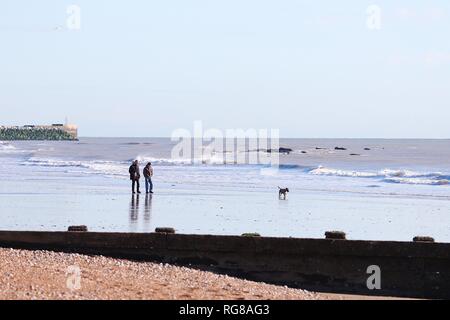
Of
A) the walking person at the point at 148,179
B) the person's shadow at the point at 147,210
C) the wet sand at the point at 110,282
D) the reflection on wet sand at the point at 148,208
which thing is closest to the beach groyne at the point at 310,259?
the wet sand at the point at 110,282

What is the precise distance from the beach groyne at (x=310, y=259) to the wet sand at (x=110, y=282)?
409 mm

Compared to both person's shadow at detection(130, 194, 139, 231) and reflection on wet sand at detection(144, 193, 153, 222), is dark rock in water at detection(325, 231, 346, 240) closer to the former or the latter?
person's shadow at detection(130, 194, 139, 231)

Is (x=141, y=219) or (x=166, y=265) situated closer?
(x=166, y=265)

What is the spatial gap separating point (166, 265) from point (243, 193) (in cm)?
2143

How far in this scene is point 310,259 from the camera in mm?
14289

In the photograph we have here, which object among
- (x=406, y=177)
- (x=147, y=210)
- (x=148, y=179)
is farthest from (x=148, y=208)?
(x=406, y=177)

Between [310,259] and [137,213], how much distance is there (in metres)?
10.6

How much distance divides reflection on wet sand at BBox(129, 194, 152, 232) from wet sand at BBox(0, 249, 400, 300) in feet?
17.6

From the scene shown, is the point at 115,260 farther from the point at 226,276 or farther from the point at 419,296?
the point at 419,296

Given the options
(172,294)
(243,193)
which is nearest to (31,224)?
(172,294)

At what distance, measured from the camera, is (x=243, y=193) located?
118ft

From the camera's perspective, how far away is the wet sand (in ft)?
38.4

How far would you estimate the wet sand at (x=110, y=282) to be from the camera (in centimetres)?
1170

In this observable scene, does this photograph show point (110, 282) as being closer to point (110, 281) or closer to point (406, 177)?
point (110, 281)
